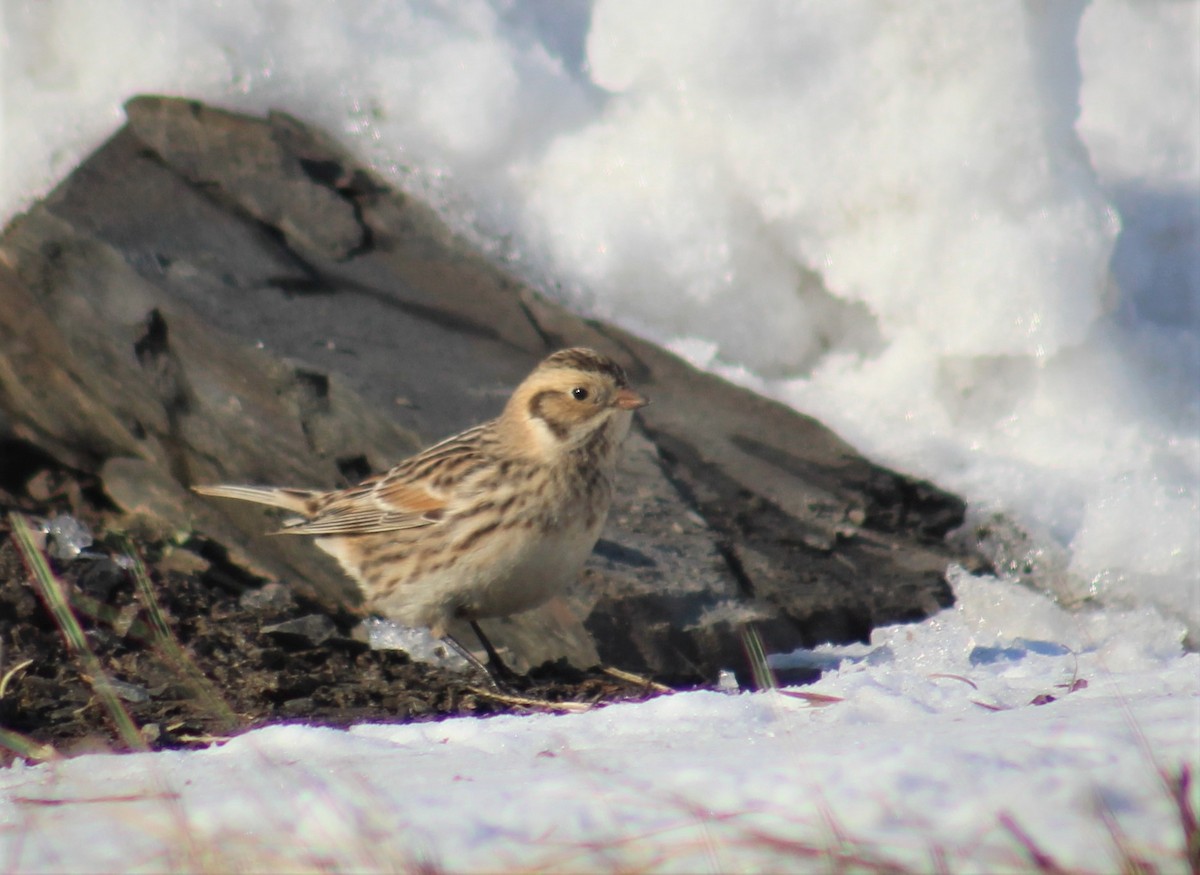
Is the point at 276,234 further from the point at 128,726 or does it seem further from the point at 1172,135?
the point at 1172,135

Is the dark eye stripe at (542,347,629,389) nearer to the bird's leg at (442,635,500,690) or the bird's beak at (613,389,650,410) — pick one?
the bird's beak at (613,389,650,410)

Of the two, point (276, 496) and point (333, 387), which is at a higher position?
point (333, 387)

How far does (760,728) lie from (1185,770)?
3.81 ft

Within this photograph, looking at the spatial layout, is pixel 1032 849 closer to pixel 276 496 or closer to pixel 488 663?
pixel 488 663

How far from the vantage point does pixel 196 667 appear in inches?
191

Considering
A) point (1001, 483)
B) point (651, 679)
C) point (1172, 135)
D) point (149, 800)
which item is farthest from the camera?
point (1172, 135)

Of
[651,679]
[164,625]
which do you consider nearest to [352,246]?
[164,625]

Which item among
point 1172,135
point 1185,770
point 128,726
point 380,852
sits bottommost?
point 128,726

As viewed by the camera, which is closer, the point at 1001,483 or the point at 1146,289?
the point at 1001,483

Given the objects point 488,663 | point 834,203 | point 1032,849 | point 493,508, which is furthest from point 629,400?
point 1032,849

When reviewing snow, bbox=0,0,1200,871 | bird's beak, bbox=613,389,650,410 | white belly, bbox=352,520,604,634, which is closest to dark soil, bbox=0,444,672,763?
white belly, bbox=352,520,604,634

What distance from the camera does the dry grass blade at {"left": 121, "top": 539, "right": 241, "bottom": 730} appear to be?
4367mm

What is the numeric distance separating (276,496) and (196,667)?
3.37ft

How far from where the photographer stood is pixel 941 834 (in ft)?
8.05
